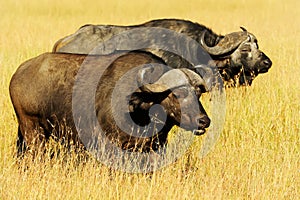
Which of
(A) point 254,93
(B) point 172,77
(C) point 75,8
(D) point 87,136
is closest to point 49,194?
(D) point 87,136

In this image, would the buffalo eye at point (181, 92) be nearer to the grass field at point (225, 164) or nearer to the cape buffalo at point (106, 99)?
the cape buffalo at point (106, 99)

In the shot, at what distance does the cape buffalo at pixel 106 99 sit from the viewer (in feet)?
18.6

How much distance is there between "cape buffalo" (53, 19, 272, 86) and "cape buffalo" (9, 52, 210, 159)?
10.00 feet

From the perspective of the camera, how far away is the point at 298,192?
16.5ft

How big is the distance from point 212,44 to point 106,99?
4.34 metres

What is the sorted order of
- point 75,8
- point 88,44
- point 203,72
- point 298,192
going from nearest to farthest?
1. point 298,192
2. point 203,72
3. point 88,44
4. point 75,8

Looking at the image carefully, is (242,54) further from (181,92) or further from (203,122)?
(203,122)

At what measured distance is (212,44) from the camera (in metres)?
9.80

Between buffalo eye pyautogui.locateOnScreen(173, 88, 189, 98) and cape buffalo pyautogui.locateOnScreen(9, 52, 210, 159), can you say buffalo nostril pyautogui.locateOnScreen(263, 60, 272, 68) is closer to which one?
cape buffalo pyautogui.locateOnScreen(9, 52, 210, 159)

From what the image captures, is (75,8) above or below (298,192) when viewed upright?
above

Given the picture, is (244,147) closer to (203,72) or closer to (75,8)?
(203,72)

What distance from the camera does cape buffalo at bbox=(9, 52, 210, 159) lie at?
5.68 metres

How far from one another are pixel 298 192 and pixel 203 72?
3537 mm

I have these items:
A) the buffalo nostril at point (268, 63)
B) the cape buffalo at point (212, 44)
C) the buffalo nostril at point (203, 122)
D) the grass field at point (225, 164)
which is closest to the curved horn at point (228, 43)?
the cape buffalo at point (212, 44)
